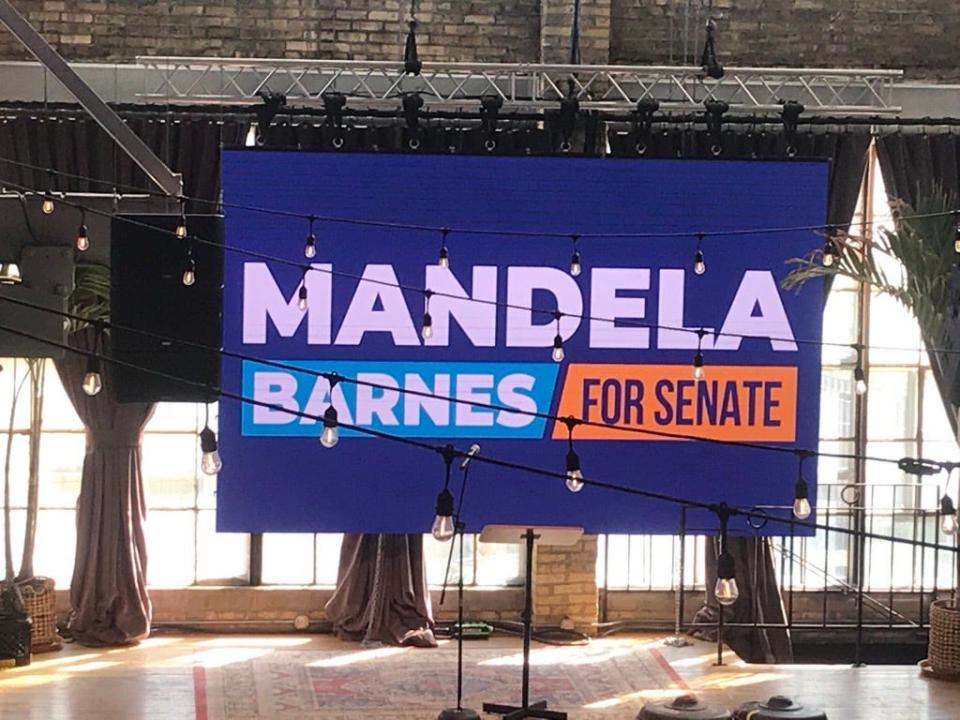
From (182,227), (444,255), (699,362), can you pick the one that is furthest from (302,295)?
(699,362)

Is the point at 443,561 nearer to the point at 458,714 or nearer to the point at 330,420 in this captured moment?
the point at 458,714

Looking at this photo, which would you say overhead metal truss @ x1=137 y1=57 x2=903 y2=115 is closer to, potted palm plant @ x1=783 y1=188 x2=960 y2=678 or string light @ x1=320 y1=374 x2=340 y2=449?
potted palm plant @ x1=783 y1=188 x2=960 y2=678

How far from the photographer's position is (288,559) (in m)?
9.88

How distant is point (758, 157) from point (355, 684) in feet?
13.2

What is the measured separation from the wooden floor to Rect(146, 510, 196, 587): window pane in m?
0.43

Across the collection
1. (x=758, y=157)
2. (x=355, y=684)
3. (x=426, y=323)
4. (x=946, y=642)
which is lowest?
(x=355, y=684)

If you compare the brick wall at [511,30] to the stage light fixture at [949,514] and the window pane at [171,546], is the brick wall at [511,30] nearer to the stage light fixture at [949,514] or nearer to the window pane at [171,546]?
the window pane at [171,546]

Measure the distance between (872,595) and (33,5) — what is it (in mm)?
6641

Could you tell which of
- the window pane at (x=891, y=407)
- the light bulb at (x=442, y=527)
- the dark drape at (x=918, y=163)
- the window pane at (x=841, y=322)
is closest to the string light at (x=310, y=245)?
the light bulb at (x=442, y=527)

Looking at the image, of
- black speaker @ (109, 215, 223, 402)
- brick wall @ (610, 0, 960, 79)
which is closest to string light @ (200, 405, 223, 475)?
black speaker @ (109, 215, 223, 402)

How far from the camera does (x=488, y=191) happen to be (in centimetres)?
916

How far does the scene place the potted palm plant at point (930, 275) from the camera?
854 centimetres

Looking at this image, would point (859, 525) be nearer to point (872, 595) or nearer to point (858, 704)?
point (872, 595)

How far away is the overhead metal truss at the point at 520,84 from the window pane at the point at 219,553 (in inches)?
108
